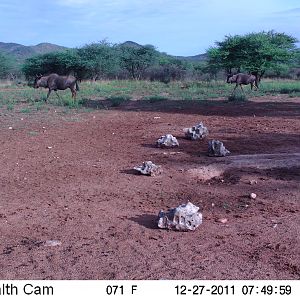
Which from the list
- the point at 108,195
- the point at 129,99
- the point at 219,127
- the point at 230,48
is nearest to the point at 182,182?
the point at 108,195

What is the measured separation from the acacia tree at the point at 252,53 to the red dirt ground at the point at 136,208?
823 inches

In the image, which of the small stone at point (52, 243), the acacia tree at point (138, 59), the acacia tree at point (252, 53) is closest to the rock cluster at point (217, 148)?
the small stone at point (52, 243)

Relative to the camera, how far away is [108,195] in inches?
239

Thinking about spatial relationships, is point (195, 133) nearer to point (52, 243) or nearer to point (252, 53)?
point (52, 243)

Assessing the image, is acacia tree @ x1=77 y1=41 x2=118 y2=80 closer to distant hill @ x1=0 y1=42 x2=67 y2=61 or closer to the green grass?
the green grass

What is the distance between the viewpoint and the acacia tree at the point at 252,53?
30703mm

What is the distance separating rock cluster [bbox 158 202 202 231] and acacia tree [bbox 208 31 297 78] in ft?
86.8

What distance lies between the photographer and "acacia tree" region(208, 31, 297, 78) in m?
30.7

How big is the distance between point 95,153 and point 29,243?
401 cm

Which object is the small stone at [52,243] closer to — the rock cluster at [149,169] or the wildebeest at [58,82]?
the rock cluster at [149,169]

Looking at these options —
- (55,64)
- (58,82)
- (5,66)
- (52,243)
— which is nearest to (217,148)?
(52,243)

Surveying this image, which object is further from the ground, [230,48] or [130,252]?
[230,48]
